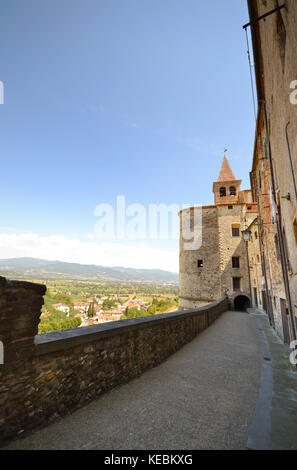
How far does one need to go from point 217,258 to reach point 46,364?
2291cm

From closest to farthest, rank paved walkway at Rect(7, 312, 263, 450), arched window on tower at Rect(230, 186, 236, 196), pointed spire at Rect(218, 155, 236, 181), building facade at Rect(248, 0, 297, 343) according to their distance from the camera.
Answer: paved walkway at Rect(7, 312, 263, 450)
building facade at Rect(248, 0, 297, 343)
arched window on tower at Rect(230, 186, 236, 196)
pointed spire at Rect(218, 155, 236, 181)

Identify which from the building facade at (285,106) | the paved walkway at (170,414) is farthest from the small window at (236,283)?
the paved walkway at (170,414)

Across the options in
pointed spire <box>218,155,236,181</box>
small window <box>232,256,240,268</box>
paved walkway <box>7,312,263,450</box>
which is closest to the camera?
paved walkway <box>7,312,263,450</box>

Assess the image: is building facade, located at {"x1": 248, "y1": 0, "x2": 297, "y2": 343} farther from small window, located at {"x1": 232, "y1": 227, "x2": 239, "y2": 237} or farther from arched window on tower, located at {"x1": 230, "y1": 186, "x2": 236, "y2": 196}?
arched window on tower, located at {"x1": 230, "y1": 186, "x2": 236, "y2": 196}

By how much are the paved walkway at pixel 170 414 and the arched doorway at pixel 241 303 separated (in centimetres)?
1997

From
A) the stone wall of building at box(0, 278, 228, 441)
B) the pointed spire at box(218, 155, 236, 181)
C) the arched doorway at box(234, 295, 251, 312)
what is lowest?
the arched doorway at box(234, 295, 251, 312)

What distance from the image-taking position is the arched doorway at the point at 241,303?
2353 centimetres

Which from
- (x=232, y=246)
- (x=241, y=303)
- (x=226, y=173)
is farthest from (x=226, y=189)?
(x=241, y=303)

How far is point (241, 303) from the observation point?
24.6 meters

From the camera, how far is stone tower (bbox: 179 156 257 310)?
23.2 meters

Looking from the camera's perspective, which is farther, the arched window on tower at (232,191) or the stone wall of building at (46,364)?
the arched window on tower at (232,191)

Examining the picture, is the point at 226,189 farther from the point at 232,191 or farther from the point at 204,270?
the point at 204,270

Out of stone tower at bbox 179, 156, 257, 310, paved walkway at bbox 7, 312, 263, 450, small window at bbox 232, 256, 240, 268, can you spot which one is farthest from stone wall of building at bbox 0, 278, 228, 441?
small window at bbox 232, 256, 240, 268

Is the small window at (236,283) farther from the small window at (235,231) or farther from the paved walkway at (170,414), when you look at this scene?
the paved walkway at (170,414)
